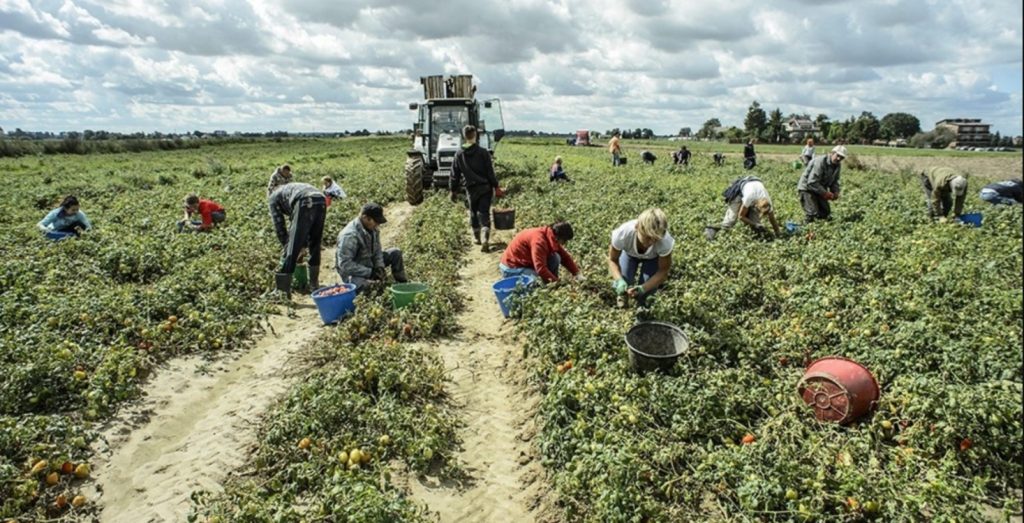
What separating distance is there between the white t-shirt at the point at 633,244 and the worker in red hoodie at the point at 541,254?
80 centimetres

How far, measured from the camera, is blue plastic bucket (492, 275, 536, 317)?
21.8ft

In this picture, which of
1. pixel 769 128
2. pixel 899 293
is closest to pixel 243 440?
pixel 899 293

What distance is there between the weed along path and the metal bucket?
328 cm

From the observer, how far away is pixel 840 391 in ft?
13.5

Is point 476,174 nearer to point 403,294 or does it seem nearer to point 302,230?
point 302,230

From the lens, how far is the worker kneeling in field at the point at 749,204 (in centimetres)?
914

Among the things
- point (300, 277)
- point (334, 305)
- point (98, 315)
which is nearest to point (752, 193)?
point (334, 305)

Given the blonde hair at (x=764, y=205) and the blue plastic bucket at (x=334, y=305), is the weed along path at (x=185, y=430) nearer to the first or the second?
the blue plastic bucket at (x=334, y=305)

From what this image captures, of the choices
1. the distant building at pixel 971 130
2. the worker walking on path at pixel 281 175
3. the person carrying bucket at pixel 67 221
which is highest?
the distant building at pixel 971 130

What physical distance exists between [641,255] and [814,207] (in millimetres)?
6517

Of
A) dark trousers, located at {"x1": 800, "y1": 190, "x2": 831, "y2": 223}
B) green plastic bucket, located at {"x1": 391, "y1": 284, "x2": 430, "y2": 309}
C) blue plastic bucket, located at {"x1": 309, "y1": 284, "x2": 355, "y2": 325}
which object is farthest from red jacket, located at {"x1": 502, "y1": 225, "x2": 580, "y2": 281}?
dark trousers, located at {"x1": 800, "y1": 190, "x2": 831, "y2": 223}

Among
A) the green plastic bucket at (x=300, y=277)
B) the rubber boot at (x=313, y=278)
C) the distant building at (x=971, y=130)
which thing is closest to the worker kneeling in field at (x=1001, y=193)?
the distant building at (x=971, y=130)

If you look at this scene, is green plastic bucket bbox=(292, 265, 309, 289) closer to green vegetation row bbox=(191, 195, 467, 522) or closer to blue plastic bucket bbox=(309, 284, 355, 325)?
blue plastic bucket bbox=(309, 284, 355, 325)

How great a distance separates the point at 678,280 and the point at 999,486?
400 cm
